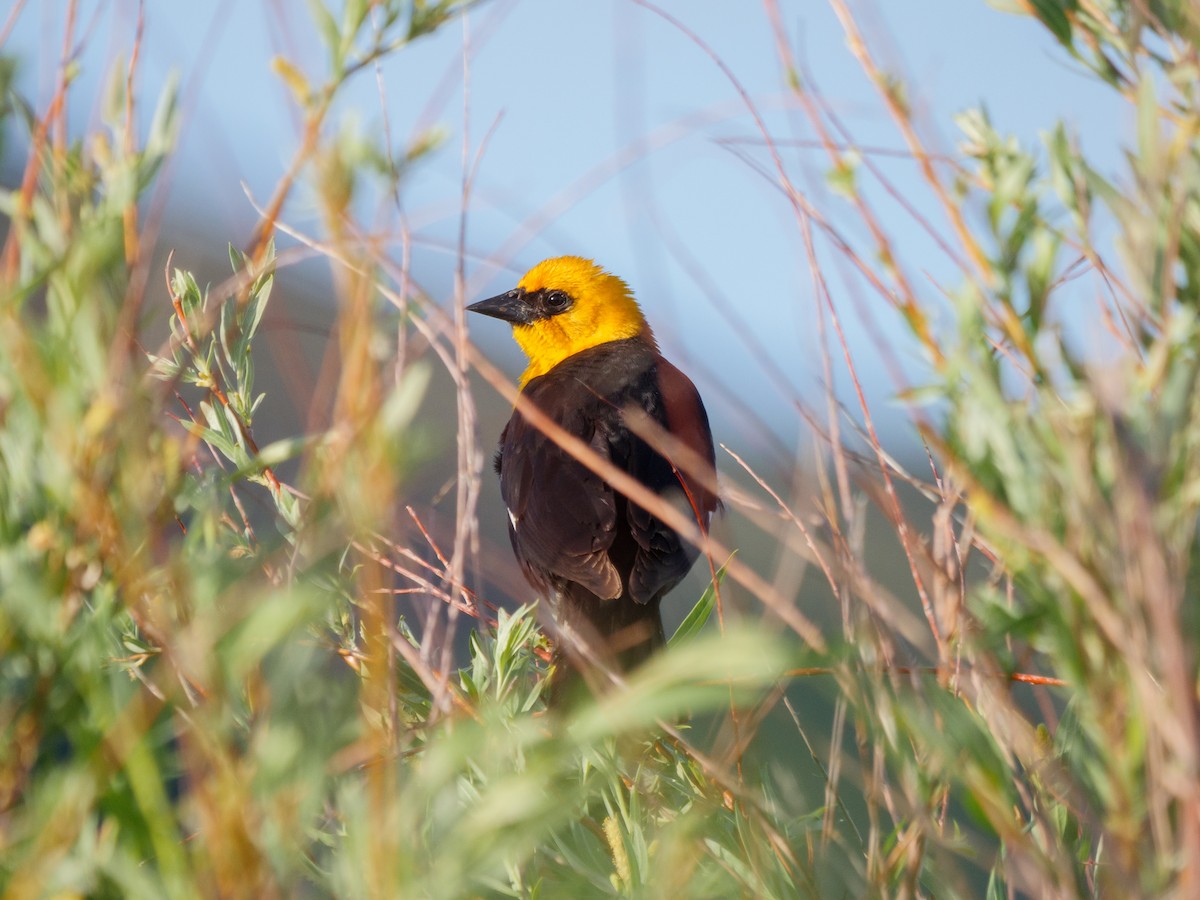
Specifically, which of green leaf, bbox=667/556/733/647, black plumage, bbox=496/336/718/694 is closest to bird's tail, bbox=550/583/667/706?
black plumage, bbox=496/336/718/694

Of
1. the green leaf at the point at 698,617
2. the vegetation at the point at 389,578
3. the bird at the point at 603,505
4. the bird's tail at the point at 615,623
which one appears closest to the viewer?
the vegetation at the point at 389,578

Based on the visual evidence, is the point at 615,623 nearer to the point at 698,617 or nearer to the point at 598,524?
the point at 598,524

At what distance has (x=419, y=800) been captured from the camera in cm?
85

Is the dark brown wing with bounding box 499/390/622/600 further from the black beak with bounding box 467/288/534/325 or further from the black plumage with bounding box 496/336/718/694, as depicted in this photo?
the black beak with bounding box 467/288/534/325

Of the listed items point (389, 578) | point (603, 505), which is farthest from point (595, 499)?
point (389, 578)

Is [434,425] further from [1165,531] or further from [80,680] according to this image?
[1165,531]

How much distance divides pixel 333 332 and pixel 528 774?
1.76 ft

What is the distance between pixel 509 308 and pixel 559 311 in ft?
0.68

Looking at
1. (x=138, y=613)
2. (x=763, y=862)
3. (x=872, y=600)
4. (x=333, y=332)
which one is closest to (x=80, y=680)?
(x=138, y=613)

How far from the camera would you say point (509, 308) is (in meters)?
4.85

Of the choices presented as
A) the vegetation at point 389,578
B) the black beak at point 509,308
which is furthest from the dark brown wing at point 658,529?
the vegetation at point 389,578

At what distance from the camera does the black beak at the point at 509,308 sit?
482cm

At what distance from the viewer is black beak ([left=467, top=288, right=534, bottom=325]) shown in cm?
482

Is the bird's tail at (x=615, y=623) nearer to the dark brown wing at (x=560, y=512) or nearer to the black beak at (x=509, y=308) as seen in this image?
the dark brown wing at (x=560, y=512)
